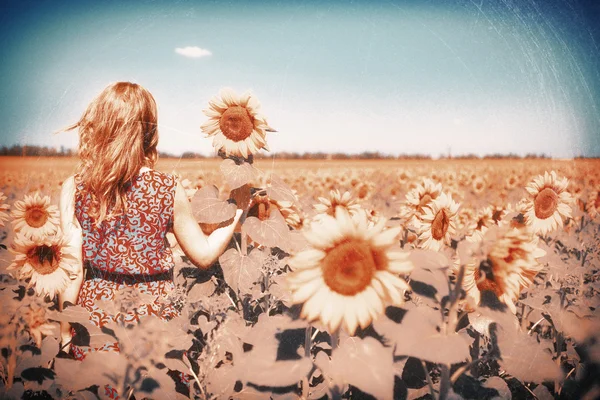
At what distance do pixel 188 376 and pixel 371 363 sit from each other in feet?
4.24

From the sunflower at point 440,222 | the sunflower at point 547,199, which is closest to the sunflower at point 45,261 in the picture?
the sunflower at point 440,222

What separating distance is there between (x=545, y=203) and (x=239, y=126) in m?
2.64

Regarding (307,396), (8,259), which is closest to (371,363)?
(307,396)

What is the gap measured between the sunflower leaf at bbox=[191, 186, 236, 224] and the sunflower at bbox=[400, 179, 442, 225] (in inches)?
63.1

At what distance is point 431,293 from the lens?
1306 millimetres

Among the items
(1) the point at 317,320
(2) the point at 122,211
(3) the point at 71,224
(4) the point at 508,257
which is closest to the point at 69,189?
(3) the point at 71,224

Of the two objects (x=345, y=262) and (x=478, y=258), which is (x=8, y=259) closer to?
(x=345, y=262)

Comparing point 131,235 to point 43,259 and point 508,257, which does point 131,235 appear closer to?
point 43,259

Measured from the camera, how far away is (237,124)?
2.27 m

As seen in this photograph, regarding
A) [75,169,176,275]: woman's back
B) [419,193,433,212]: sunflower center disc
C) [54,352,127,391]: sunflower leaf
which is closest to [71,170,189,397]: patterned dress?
[75,169,176,275]: woman's back

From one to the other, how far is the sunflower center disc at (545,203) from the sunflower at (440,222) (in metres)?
1.02

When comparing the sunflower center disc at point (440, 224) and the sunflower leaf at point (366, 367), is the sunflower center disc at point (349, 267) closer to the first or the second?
the sunflower leaf at point (366, 367)

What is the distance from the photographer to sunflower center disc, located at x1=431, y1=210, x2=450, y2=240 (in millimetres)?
2617

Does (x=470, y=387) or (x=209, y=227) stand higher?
(x=209, y=227)
